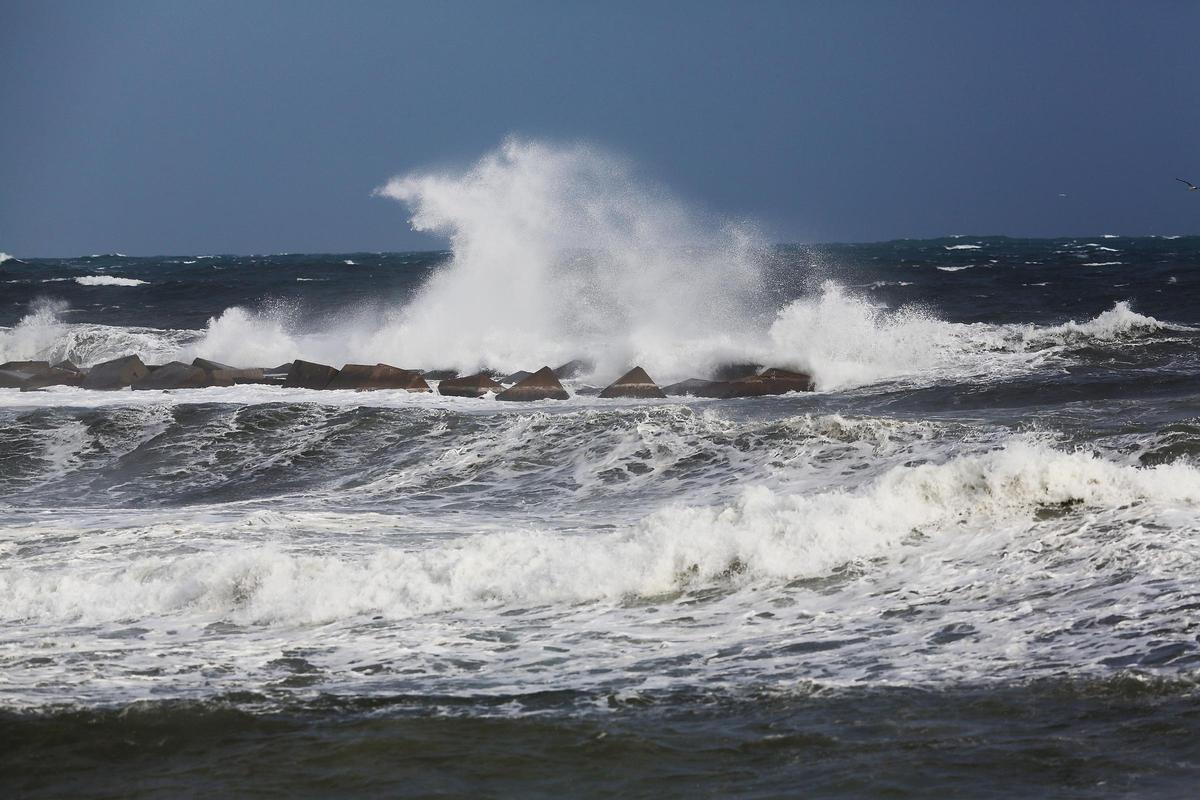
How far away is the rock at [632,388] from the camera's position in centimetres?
1794

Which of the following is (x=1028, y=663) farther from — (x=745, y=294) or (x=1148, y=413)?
(x=745, y=294)

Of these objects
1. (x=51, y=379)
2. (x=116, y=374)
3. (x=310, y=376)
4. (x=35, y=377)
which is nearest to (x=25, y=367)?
(x=35, y=377)

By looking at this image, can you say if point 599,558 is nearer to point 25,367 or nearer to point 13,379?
point 13,379

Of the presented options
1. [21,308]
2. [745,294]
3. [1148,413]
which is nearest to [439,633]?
[1148,413]

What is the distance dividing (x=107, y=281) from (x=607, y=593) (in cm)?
5201

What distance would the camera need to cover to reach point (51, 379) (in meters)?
19.9

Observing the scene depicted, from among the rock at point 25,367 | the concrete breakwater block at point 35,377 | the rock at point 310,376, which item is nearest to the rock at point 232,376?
the rock at point 310,376

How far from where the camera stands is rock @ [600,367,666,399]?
58.9 feet

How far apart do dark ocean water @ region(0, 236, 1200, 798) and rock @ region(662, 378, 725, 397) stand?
53 cm

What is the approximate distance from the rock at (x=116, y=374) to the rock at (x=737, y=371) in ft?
28.8

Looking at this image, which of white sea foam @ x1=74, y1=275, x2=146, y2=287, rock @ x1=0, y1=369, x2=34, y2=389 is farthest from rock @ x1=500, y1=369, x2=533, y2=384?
white sea foam @ x1=74, y1=275, x2=146, y2=287

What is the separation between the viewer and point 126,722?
5738mm

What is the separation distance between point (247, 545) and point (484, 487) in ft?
10.9

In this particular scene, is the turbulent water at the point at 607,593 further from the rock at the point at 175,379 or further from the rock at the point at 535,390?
the rock at the point at 175,379
